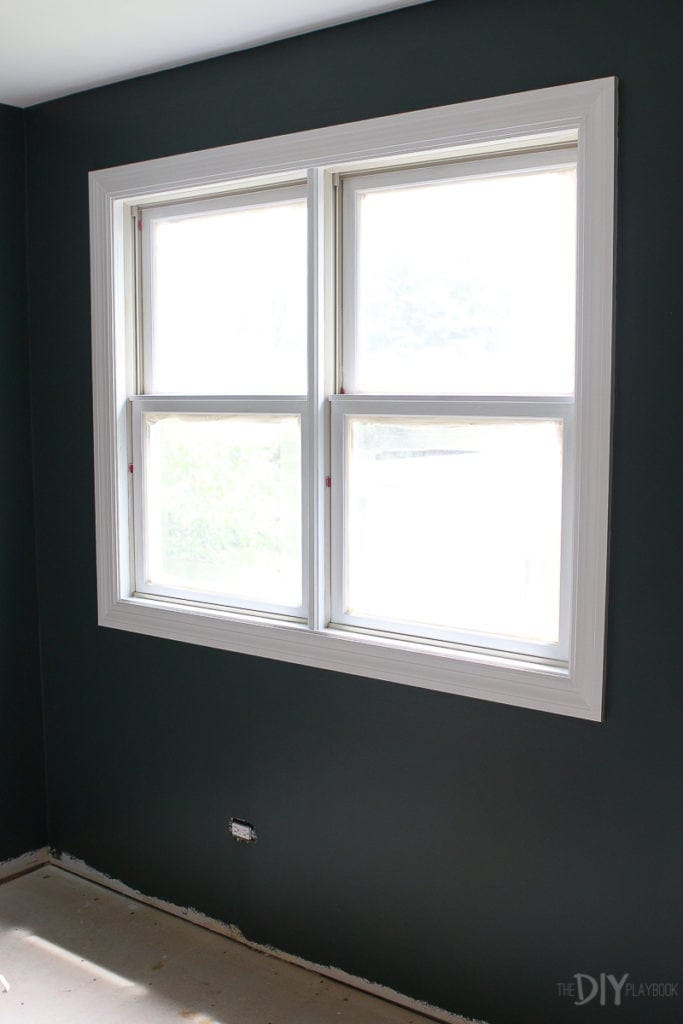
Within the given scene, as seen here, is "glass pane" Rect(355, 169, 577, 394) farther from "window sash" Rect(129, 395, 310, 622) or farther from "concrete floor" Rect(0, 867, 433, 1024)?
"concrete floor" Rect(0, 867, 433, 1024)

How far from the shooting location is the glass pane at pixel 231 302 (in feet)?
9.39

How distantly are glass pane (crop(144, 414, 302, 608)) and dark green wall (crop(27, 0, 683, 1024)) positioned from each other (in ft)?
0.82

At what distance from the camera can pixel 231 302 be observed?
2.99 metres

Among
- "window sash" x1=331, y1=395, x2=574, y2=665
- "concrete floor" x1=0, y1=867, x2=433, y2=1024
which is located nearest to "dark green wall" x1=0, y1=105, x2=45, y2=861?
"concrete floor" x1=0, y1=867, x2=433, y2=1024

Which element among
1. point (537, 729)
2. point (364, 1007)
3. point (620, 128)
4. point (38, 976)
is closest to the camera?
point (620, 128)

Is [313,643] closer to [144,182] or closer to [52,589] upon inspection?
[52,589]

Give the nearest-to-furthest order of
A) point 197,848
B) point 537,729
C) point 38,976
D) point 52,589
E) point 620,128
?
1. point 620,128
2. point 537,729
3. point 38,976
4. point 197,848
5. point 52,589

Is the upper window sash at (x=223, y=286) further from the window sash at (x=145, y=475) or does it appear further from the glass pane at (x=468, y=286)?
the glass pane at (x=468, y=286)

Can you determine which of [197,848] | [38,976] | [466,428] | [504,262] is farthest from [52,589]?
[504,262]

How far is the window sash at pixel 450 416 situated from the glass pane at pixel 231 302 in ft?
0.87

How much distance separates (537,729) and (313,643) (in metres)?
0.70

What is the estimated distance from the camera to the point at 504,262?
2.46 metres

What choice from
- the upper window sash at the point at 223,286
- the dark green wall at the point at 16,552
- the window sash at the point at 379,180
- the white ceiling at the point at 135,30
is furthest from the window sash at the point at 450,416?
the dark green wall at the point at 16,552

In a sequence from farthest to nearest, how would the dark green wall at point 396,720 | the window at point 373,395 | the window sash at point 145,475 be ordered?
the window sash at point 145,475 < the window at point 373,395 < the dark green wall at point 396,720
